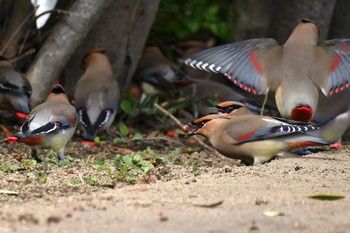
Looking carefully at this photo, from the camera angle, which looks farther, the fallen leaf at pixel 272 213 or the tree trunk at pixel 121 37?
the tree trunk at pixel 121 37

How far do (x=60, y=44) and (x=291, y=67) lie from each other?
2.25m

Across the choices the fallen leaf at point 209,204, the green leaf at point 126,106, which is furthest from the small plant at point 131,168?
the green leaf at point 126,106

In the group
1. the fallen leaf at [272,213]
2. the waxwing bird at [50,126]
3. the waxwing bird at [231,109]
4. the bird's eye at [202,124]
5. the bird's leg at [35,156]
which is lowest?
the bird's leg at [35,156]

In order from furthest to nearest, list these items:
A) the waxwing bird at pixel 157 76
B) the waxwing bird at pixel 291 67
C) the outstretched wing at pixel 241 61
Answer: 1. the waxwing bird at pixel 157 76
2. the outstretched wing at pixel 241 61
3. the waxwing bird at pixel 291 67

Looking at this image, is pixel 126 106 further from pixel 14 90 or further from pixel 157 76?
pixel 14 90

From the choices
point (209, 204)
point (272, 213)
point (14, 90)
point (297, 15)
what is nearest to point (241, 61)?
point (14, 90)

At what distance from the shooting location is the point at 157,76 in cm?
1074

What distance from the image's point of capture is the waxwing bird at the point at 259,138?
7.11 meters

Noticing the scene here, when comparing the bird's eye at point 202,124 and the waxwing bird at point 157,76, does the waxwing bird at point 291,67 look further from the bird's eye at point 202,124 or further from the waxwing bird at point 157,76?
the waxwing bird at point 157,76

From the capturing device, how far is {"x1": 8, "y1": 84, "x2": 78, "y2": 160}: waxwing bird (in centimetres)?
745

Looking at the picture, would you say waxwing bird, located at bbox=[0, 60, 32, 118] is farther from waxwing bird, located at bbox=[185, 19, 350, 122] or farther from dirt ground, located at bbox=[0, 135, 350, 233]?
waxwing bird, located at bbox=[185, 19, 350, 122]

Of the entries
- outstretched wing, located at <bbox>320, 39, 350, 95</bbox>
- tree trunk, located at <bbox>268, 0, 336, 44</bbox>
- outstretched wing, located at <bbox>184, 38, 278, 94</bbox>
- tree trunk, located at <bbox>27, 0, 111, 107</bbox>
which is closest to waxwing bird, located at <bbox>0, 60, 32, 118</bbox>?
tree trunk, located at <bbox>27, 0, 111, 107</bbox>

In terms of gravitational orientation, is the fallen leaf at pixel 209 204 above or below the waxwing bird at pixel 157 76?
above

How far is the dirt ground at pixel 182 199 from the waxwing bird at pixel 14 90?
4.85ft
